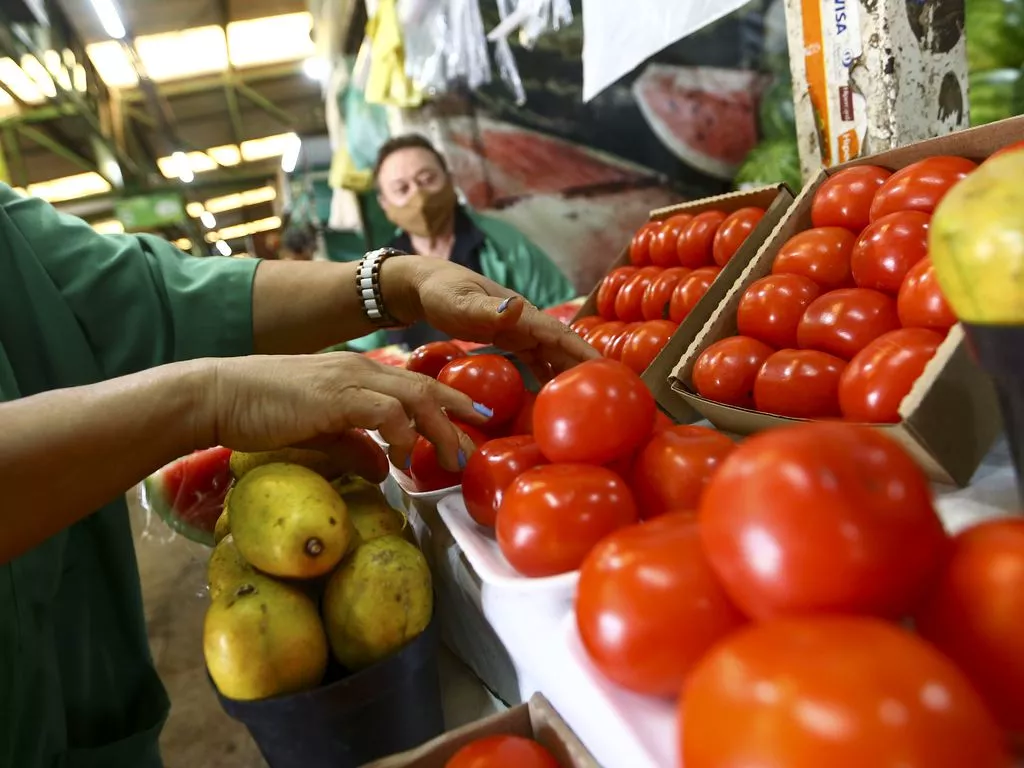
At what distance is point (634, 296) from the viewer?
72.6 inches

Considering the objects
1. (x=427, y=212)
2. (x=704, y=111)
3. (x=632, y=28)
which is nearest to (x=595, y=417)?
(x=632, y=28)

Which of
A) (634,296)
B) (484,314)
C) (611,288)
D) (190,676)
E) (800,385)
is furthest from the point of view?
(190,676)

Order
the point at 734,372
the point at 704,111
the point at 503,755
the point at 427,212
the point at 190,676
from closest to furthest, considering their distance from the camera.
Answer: the point at 503,755, the point at 734,372, the point at 190,676, the point at 427,212, the point at 704,111

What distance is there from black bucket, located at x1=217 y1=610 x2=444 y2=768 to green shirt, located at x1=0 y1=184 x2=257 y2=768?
0.73m

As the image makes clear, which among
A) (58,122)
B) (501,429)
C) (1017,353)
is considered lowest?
(501,429)

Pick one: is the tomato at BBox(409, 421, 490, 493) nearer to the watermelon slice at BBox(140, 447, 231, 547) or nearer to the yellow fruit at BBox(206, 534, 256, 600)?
the yellow fruit at BBox(206, 534, 256, 600)

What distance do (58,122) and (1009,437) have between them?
14220 mm

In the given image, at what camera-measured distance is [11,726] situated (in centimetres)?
120

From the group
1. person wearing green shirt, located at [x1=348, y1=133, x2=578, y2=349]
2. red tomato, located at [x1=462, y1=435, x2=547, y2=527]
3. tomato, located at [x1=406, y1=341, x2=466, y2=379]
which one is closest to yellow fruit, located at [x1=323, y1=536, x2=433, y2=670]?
red tomato, located at [x1=462, y1=435, x2=547, y2=527]

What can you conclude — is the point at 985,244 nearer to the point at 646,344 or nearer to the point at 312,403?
the point at 312,403

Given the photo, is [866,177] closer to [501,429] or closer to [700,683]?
[501,429]

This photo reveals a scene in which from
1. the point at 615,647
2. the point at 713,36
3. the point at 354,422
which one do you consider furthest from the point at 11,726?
the point at 713,36

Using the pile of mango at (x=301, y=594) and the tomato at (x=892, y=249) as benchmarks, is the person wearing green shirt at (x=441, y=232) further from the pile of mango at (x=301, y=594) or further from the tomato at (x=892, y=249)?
the pile of mango at (x=301, y=594)

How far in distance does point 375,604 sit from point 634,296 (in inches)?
48.0
